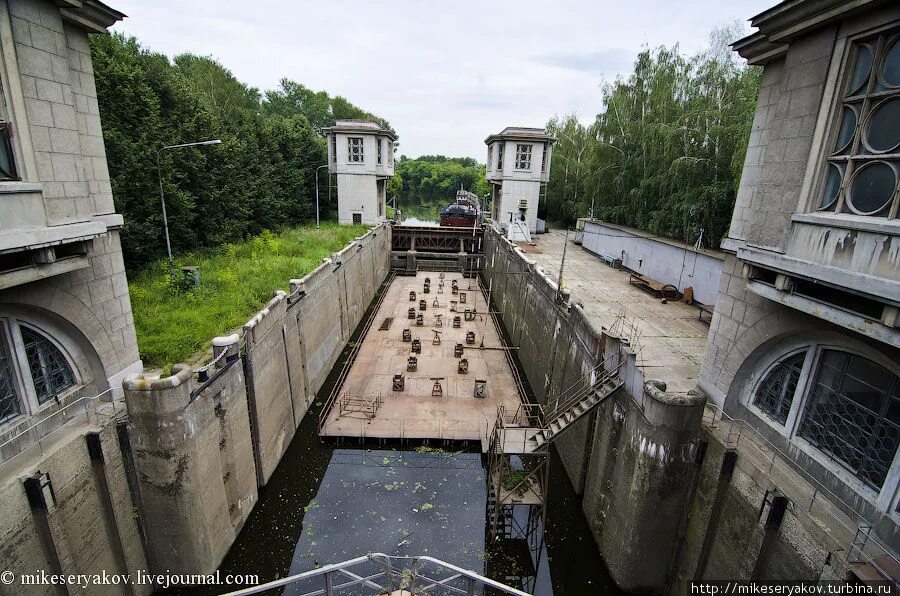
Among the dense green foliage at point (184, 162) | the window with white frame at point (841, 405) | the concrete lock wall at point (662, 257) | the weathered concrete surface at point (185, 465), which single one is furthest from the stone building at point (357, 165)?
the window with white frame at point (841, 405)

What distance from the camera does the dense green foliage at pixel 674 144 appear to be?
21.7 meters

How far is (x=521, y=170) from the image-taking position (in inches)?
1468

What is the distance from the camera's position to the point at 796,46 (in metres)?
7.62

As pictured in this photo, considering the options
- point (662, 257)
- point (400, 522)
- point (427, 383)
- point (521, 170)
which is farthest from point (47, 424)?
point (521, 170)

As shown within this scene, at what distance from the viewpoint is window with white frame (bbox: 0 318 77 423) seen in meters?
7.79

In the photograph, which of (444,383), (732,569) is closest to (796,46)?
(732,569)

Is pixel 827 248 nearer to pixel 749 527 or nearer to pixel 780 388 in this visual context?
pixel 780 388

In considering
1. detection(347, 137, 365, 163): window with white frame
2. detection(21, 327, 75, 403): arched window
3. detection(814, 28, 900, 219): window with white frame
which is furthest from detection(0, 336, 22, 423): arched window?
detection(347, 137, 365, 163): window with white frame

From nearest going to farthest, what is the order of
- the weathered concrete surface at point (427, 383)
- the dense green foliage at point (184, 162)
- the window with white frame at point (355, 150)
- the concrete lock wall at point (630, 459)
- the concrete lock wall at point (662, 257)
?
the concrete lock wall at point (630, 459) < the weathered concrete surface at point (427, 383) < the dense green foliage at point (184, 162) < the concrete lock wall at point (662, 257) < the window with white frame at point (355, 150)

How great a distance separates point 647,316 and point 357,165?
91.5 feet

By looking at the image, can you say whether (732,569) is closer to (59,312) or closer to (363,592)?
(363,592)

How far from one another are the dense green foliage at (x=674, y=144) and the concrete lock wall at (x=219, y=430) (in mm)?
19480

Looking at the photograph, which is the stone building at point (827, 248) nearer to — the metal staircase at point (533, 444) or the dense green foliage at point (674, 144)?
the metal staircase at point (533, 444)

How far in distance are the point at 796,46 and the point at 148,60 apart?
26576 mm
